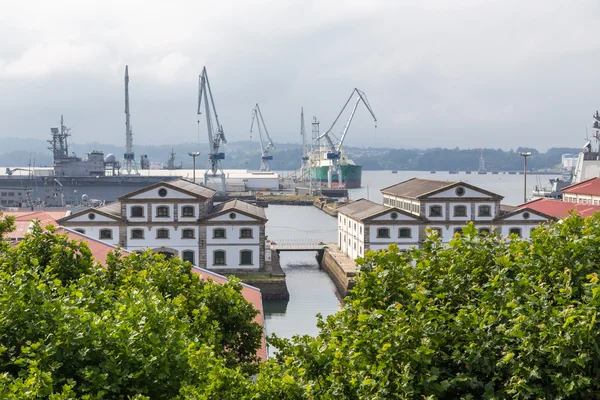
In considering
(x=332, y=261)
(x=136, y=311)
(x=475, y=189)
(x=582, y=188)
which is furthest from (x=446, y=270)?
(x=582, y=188)

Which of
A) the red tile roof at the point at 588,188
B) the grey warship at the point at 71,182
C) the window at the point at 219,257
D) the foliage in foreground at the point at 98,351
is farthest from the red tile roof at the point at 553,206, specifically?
the grey warship at the point at 71,182

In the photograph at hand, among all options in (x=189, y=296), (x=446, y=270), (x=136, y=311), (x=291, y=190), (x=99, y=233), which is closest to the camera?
(x=136, y=311)

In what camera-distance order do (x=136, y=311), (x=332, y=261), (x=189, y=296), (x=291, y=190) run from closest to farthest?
(x=136, y=311)
(x=189, y=296)
(x=332, y=261)
(x=291, y=190)

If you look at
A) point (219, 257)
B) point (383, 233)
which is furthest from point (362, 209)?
point (219, 257)

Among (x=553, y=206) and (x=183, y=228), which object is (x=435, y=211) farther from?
(x=553, y=206)

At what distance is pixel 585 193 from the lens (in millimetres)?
54188

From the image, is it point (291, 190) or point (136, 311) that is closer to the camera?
point (136, 311)

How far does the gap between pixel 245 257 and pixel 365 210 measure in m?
7.66

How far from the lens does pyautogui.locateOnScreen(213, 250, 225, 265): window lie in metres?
38.4

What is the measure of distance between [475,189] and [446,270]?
28937 millimetres

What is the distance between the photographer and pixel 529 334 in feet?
28.5

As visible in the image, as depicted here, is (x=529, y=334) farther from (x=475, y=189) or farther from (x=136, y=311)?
(x=475, y=189)

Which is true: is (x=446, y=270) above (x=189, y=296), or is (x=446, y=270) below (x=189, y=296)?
above

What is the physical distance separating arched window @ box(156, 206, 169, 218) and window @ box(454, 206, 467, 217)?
15013mm
